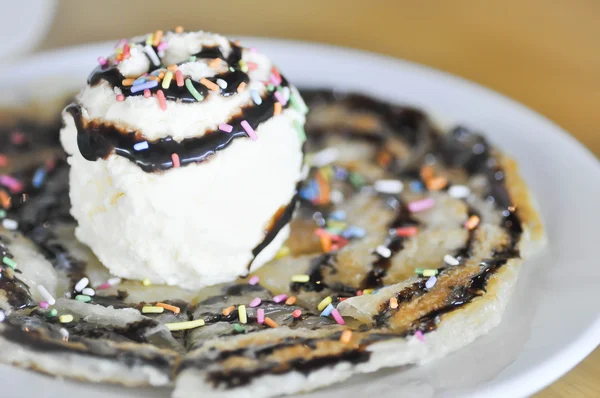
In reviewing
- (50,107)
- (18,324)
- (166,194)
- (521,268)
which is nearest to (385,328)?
(521,268)

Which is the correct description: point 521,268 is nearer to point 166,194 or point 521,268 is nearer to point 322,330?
point 322,330

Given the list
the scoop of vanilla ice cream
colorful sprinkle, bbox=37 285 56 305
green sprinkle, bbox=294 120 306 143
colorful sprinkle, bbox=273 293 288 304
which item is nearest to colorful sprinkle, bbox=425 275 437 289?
colorful sprinkle, bbox=273 293 288 304

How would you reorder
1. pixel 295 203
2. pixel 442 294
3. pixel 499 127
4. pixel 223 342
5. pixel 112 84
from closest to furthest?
1. pixel 223 342
2. pixel 442 294
3. pixel 112 84
4. pixel 295 203
5. pixel 499 127

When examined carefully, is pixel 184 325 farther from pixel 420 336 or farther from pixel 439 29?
pixel 439 29

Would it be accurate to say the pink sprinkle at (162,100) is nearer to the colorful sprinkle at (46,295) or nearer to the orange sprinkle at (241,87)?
the orange sprinkle at (241,87)

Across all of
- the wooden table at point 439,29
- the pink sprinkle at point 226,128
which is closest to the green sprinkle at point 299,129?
the pink sprinkle at point 226,128

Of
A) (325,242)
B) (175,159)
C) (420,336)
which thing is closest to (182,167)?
(175,159)
